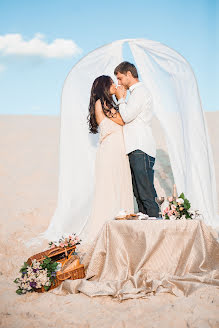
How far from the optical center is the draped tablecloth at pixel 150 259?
146 inches

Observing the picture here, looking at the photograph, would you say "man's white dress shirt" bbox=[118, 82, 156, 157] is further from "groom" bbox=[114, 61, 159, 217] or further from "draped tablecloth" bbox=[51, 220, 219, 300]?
"draped tablecloth" bbox=[51, 220, 219, 300]

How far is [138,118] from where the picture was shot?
5.41m

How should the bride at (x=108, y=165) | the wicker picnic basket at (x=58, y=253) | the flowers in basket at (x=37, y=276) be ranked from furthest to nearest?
the bride at (x=108, y=165), the wicker picnic basket at (x=58, y=253), the flowers in basket at (x=37, y=276)

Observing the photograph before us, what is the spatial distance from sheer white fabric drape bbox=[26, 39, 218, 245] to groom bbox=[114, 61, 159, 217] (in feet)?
2.10

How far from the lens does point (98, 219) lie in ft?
18.2

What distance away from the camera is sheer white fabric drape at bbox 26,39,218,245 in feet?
18.9

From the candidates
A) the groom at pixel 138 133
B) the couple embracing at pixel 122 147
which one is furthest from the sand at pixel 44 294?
the groom at pixel 138 133

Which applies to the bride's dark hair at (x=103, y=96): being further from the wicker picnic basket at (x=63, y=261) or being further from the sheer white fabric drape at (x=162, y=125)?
the wicker picnic basket at (x=63, y=261)

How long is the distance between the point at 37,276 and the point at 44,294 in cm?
19

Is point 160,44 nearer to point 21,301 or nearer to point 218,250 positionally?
point 218,250

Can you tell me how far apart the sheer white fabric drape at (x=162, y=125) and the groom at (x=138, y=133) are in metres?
0.64

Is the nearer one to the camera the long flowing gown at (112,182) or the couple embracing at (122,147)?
the couple embracing at (122,147)

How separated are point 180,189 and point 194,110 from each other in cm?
120

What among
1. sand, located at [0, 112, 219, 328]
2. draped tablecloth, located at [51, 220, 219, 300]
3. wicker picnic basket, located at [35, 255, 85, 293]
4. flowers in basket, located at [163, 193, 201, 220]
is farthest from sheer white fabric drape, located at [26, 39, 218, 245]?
wicker picnic basket, located at [35, 255, 85, 293]
